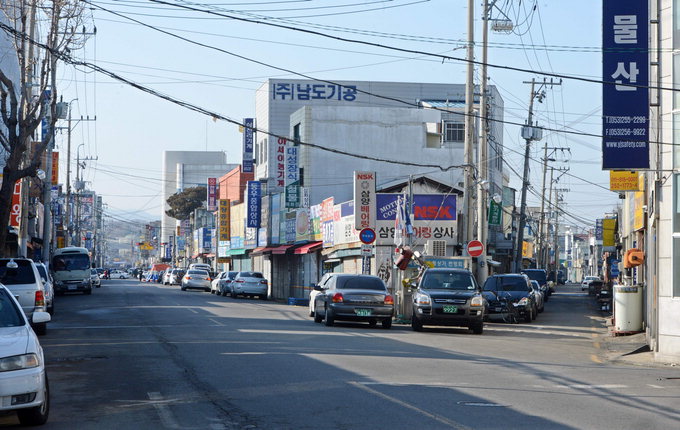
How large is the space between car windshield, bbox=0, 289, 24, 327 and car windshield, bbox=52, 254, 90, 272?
44.9 metres

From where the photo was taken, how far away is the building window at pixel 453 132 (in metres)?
66.1

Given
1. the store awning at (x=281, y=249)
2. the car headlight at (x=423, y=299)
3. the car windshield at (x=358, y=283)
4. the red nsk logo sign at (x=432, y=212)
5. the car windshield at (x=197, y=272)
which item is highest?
the red nsk logo sign at (x=432, y=212)

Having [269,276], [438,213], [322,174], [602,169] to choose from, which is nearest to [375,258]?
[438,213]

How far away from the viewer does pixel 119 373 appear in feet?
48.5

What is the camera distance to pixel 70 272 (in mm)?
54469

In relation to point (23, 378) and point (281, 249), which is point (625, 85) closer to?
point (23, 378)

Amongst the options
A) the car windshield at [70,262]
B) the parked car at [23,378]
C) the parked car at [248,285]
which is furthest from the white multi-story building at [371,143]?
the parked car at [23,378]

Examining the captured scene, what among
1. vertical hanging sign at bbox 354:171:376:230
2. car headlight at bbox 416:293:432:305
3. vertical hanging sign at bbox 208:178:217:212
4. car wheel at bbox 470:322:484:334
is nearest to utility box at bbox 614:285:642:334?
car wheel at bbox 470:322:484:334

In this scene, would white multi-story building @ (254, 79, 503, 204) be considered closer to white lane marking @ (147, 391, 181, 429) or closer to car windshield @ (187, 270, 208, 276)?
car windshield @ (187, 270, 208, 276)

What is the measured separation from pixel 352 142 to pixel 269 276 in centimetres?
1154

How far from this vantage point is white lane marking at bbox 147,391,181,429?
10016 millimetres

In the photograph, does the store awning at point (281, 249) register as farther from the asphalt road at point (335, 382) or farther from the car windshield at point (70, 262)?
the asphalt road at point (335, 382)

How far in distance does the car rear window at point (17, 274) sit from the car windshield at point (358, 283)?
8956 mm

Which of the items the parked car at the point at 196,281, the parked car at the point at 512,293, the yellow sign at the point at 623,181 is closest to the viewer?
the yellow sign at the point at 623,181
